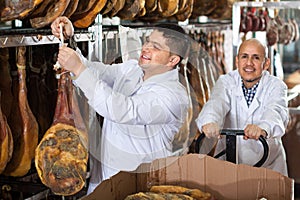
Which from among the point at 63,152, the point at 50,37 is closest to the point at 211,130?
the point at 63,152

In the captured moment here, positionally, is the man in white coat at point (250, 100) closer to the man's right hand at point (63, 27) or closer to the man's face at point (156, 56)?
the man's face at point (156, 56)

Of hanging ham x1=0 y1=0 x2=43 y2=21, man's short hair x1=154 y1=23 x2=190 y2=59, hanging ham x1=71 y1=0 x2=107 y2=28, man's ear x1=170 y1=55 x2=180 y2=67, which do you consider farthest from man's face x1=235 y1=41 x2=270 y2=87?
hanging ham x1=0 y1=0 x2=43 y2=21

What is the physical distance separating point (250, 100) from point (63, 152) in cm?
124

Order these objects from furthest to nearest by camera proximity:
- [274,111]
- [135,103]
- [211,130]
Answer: [274,111], [211,130], [135,103]

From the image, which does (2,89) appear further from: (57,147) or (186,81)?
(186,81)

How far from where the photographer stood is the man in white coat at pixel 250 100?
10.3 feet

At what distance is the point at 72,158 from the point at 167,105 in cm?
49

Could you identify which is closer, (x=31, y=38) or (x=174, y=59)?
(x=31, y=38)

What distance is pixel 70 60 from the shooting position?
228 cm

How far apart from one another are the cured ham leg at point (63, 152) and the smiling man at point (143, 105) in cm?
14

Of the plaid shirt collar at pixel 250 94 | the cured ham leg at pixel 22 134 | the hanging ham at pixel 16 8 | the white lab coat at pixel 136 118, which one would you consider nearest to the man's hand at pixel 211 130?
the white lab coat at pixel 136 118

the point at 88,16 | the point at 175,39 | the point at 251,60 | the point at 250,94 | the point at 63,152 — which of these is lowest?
the point at 63,152

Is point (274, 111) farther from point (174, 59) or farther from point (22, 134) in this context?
point (22, 134)

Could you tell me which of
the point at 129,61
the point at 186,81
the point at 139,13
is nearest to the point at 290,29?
the point at 186,81
